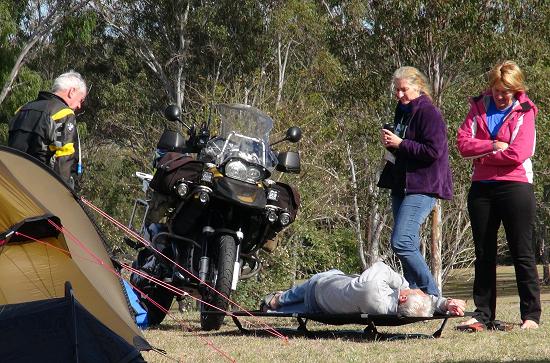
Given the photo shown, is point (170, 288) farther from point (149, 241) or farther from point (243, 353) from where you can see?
point (243, 353)

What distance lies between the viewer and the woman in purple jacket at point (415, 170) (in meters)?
6.98

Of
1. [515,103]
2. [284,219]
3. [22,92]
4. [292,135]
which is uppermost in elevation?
[22,92]

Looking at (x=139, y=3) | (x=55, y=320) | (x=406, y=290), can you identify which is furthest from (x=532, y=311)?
(x=139, y=3)

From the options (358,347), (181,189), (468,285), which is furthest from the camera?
(468,285)

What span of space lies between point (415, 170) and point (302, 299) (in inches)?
43.2

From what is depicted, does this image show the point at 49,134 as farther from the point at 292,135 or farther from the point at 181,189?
the point at 292,135

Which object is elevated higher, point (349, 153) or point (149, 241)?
point (349, 153)

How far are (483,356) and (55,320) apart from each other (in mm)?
2317

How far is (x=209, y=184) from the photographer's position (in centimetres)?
762

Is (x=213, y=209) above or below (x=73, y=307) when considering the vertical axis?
above

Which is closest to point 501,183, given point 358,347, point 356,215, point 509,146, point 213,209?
point 509,146

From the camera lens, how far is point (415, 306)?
632cm

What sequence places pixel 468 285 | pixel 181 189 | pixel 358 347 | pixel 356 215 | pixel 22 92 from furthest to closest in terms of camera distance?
pixel 468 285 → pixel 22 92 → pixel 356 215 → pixel 181 189 → pixel 358 347

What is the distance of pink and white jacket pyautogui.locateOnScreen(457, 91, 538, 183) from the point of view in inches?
277
